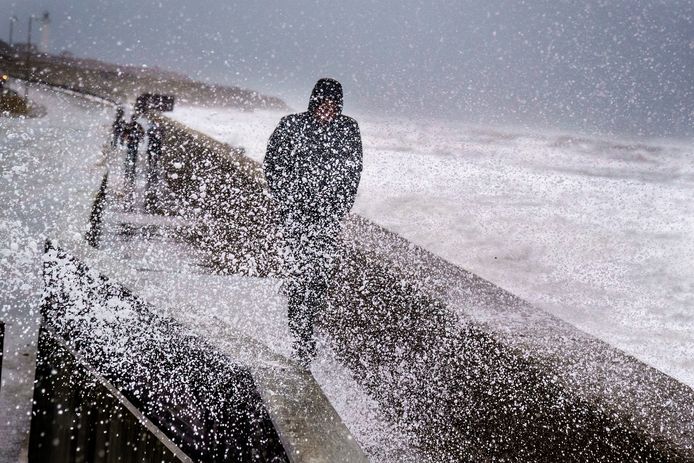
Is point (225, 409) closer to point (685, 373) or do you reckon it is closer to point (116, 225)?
point (116, 225)

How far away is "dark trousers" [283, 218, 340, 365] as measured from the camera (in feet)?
11.4

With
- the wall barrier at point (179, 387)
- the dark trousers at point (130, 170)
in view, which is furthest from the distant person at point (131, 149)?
the wall barrier at point (179, 387)

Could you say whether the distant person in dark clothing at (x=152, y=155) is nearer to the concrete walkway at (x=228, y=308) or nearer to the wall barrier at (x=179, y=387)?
the concrete walkway at (x=228, y=308)

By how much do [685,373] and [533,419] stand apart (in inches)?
354

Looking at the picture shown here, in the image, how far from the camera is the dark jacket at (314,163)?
3.43m

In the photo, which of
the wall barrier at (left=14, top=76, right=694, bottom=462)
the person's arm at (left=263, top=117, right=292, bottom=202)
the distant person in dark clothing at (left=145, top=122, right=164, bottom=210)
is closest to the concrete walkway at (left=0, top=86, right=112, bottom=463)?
the distant person in dark clothing at (left=145, top=122, right=164, bottom=210)

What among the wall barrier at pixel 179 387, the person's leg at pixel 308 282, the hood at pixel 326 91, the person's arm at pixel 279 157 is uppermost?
the hood at pixel 326 91

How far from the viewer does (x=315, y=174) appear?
3414 mm

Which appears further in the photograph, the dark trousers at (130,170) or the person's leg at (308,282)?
the dark trousers at (130,170)

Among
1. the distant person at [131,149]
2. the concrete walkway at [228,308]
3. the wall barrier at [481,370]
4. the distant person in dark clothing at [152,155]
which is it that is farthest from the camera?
the distant person in dark clothing at [152,155]

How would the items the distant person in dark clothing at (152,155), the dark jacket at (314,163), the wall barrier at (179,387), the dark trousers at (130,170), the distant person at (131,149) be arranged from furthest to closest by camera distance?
the distant person in dark clothing at (152,155) < the distant person at (131,149) < the dark trousers at (130,170) < the dark jacket at (314,163) < the wall barrier at (179,387)

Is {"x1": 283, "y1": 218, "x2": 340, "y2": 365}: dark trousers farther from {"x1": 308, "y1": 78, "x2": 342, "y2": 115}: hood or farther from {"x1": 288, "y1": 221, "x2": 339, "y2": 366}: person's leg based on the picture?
{"x1": 308, "y1": 78, "x2": 342, "y2": 115}: hood

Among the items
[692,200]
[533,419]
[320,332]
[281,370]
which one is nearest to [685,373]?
[320,332]

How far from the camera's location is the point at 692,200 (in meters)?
41.9
